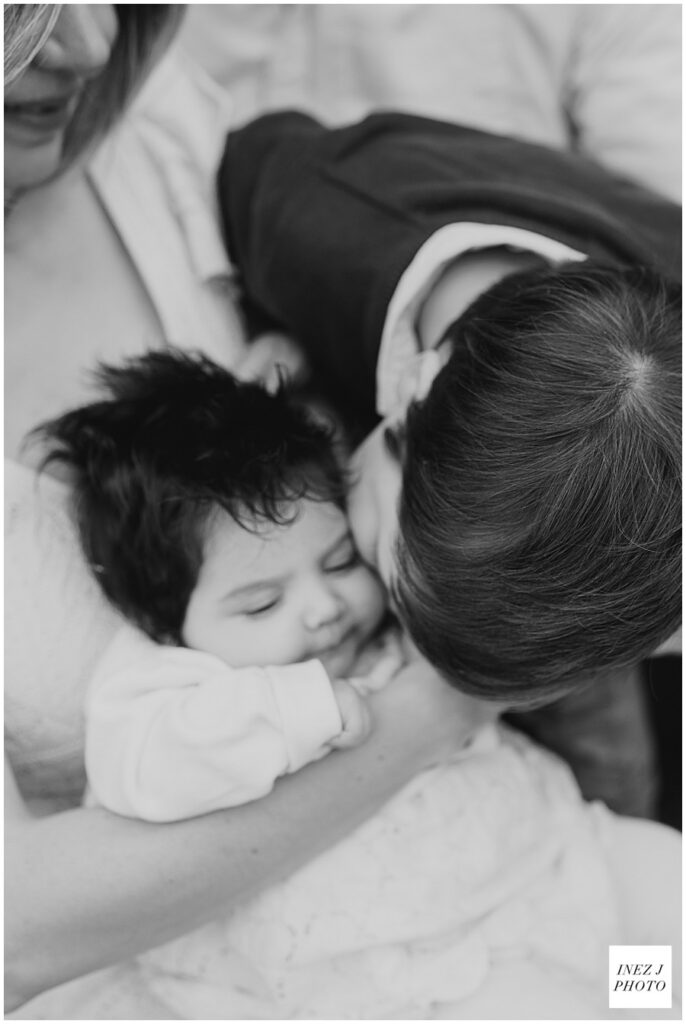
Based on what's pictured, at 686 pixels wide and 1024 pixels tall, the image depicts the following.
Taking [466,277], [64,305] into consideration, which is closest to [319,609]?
[466,277]

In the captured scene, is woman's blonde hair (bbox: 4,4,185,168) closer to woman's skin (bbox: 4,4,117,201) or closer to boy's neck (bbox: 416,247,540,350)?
woman's skin (bbox: 4,4,117,201)

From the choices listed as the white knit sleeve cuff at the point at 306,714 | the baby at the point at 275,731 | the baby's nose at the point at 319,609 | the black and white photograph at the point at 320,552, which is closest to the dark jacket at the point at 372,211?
the black and white photograph at the point at 320,552

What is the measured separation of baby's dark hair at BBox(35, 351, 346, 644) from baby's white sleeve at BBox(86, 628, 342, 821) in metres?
0.09

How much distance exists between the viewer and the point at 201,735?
2.96 feet

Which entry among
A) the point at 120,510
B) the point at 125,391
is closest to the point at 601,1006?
the point at 120,510

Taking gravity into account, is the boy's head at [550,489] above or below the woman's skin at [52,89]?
below

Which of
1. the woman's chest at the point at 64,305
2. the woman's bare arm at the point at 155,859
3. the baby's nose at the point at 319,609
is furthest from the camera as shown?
the woman's chest at the point at 64,305

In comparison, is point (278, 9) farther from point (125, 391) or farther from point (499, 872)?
point (499, 872)

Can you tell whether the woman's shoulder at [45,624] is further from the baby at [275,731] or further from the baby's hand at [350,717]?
the baby's hand at [350,717]

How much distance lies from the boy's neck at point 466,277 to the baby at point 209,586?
187mm

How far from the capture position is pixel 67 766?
1042mm

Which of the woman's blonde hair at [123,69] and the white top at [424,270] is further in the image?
the woman's blonde hair at [123,69]

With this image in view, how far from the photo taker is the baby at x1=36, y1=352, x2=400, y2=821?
0.92 metres

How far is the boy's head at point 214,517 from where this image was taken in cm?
98
